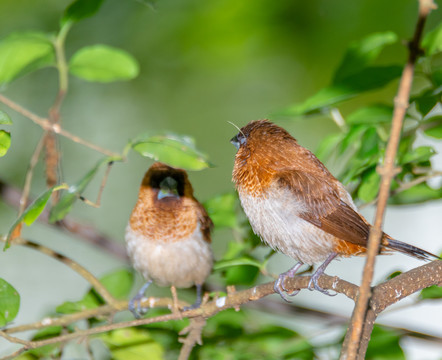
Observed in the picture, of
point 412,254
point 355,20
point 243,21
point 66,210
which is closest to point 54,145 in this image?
point 66,210

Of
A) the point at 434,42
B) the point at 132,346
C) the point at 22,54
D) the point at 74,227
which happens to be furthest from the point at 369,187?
the point at 74,227

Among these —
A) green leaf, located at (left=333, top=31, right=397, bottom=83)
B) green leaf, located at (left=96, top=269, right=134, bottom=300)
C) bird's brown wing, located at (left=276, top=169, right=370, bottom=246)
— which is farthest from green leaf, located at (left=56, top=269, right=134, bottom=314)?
green leaf, located at (left=333, top=31, right=397, bottom=83)

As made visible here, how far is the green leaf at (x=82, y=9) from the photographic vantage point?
1.22 metres

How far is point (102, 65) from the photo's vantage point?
1337 mm

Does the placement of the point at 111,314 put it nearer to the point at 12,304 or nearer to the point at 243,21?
the point at 12,304

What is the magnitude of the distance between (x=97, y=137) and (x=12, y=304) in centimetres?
251

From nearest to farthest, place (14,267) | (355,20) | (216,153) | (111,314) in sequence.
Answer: (111,314)
(355,20)
(216,153)
(14,267)

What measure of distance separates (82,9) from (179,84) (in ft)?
6.55

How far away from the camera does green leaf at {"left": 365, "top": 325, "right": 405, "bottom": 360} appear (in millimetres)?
1310

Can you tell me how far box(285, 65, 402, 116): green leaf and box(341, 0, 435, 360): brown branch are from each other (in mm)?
542

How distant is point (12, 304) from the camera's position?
A: 1120 millimetres

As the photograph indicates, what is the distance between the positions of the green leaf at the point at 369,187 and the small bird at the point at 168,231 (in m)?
0.51

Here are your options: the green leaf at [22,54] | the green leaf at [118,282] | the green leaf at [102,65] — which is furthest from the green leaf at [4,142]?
the green leaf at [118,282]

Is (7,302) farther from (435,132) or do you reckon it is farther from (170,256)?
(435,132)
